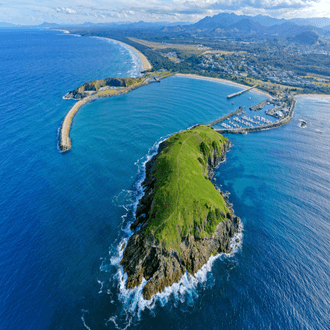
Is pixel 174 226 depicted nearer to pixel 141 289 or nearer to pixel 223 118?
pixel 141 289

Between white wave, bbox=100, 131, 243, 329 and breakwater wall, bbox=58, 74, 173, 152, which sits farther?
breakwater wall, bbox=58, 74, 173, 152

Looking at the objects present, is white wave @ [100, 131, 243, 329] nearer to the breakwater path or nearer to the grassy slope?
the grassy slope

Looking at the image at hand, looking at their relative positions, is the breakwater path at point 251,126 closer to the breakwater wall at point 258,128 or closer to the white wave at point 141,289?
the breakwater wall at point 258,128

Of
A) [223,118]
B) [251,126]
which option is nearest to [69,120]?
[223,118]

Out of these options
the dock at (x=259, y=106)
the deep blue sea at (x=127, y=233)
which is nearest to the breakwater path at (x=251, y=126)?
the deep blue sea at (x=127, y=233)

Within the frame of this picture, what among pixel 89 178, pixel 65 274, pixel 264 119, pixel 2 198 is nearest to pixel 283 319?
pixel 65 274

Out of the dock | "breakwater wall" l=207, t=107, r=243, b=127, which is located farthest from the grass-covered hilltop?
the dock
